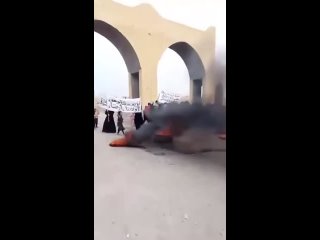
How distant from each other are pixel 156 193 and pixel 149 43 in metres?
0.81

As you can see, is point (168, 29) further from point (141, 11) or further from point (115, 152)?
point (115, 152)

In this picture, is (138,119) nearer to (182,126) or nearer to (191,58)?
(182,126)

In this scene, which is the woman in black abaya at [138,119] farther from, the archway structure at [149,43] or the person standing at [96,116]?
the person standing at [96,116]

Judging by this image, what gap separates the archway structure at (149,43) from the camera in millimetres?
1796

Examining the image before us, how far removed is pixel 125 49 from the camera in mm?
1905

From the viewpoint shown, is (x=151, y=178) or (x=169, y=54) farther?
(x=169, y=54)

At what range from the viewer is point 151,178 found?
6.01 feet

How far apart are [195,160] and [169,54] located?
24.2 inches

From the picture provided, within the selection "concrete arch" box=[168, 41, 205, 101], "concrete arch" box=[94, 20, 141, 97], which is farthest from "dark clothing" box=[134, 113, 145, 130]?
"concrete arch" box=[168, 41, 205, 101]

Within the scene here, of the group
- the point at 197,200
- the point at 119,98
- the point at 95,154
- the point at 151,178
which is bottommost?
the point at 197,200
